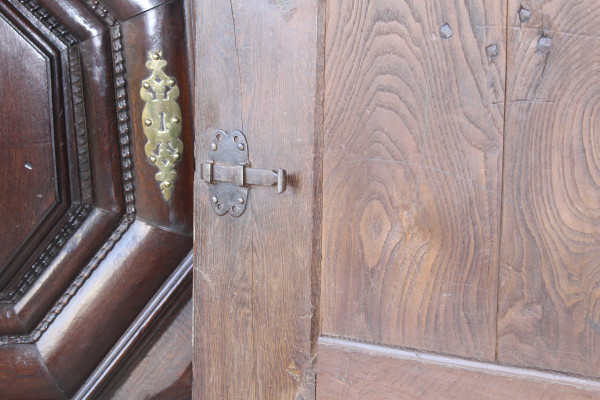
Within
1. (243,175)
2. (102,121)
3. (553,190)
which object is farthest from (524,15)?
(102,121)

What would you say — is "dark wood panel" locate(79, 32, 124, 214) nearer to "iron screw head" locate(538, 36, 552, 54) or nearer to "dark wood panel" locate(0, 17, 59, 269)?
"dark wood panel" locate(0, 17, 59, 269)

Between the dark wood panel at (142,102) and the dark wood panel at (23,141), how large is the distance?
0.50ft

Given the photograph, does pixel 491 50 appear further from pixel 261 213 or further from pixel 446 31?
pixel 261 213

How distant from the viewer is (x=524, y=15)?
645mm

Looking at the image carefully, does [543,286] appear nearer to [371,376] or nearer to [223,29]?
[371,376]

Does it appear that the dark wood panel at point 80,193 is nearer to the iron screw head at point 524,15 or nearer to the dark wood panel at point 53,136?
the dark wood panel at point 53,136

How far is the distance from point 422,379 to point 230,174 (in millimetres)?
391

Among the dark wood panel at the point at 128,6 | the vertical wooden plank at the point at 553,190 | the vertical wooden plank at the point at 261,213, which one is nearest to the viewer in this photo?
the vertical wooden plank at the point at 553,190

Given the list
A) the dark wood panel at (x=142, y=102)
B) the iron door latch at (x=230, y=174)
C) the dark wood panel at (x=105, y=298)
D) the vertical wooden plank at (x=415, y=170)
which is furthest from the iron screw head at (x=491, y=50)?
the dark wood panel at (x=105, y=298)

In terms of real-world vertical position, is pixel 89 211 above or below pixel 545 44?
below

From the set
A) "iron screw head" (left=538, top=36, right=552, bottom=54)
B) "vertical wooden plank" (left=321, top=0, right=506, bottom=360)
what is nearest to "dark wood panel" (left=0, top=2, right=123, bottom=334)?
"vertical wooden plank" (left=321, top=0, right=506, bottom=360)

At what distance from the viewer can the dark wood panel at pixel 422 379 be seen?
0.68 meters

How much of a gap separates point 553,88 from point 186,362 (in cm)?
82

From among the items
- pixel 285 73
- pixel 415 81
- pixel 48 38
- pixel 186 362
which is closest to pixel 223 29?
pixel 285 73
